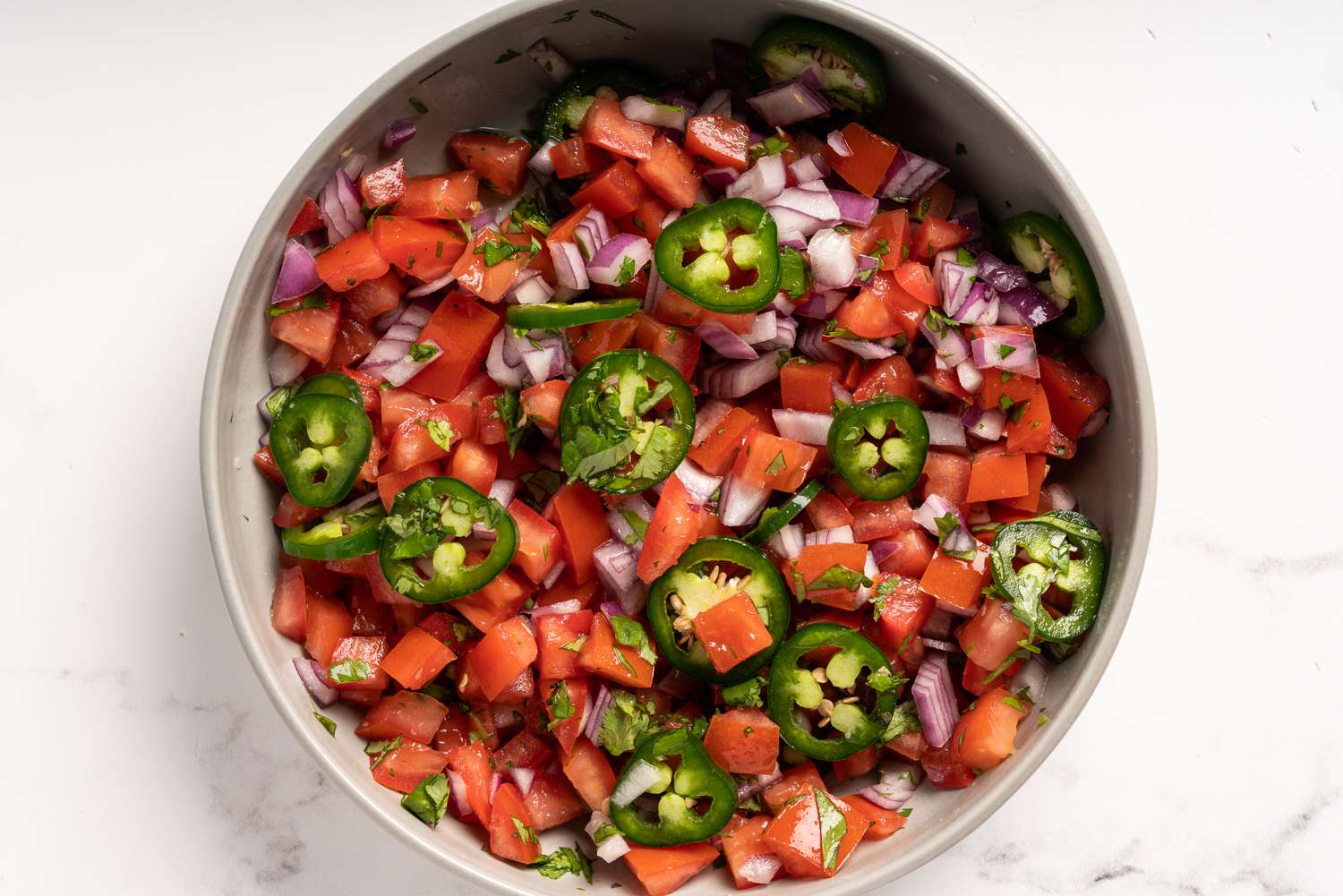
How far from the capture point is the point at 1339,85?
2564mm

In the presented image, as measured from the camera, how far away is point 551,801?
2.33 metres

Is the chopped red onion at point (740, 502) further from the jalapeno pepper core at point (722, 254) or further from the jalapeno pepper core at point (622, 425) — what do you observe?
the jalapeno pepper core at point (722, 254)

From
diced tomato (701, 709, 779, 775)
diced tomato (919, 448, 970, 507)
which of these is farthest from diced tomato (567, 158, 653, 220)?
diced tomato (701, 709, 779, 775)

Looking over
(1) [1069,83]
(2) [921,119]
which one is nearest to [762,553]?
(2) [921,119]

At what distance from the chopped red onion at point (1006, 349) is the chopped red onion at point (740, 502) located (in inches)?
20.5

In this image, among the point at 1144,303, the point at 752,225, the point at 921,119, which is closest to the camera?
the point at 752,225

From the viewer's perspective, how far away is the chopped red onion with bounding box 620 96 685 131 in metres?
2.32

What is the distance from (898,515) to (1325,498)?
1.09m

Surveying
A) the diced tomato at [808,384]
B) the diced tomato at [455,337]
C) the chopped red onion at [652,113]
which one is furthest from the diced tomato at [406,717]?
the chopped red onion at [652,113]

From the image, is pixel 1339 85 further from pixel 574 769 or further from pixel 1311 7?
pixel 574 769

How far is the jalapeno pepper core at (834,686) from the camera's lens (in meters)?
2.20

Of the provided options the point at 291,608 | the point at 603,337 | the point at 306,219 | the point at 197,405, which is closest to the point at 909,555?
the point at 603,337

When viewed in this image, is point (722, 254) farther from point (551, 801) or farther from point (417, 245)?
point (551, 801)

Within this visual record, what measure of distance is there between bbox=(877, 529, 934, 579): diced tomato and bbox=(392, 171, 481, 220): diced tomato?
1139 mm
